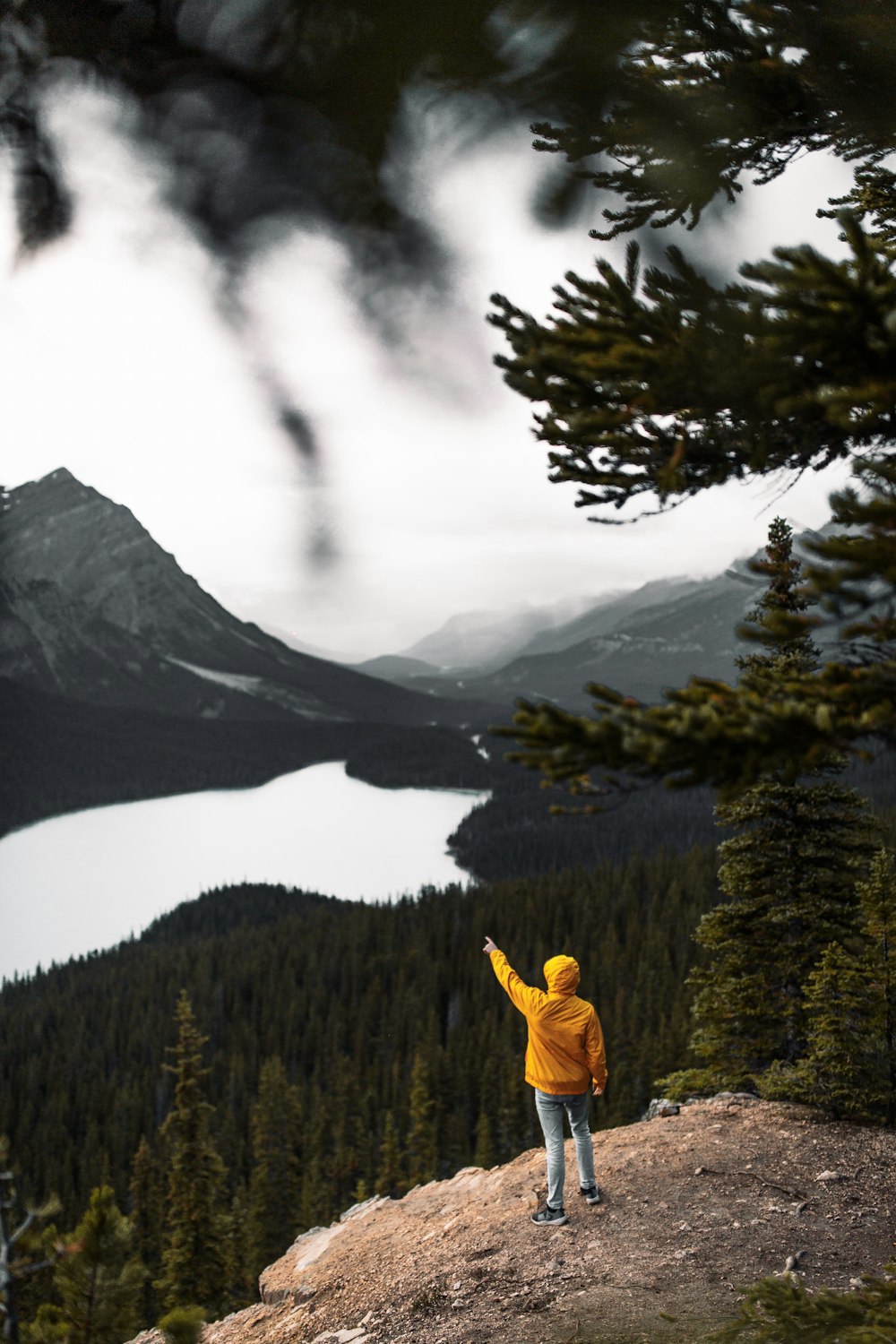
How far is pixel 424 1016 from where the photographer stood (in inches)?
2847

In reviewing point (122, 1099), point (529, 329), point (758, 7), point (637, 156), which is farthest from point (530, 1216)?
point (122, 1099)

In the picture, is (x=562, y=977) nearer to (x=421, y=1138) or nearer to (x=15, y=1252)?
(x=15, y=1252)

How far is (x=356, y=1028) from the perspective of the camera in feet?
248

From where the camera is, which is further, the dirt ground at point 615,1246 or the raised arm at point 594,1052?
the raised arm at point 594,1052

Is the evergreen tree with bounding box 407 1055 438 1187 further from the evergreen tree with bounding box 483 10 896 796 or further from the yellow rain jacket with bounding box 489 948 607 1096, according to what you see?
the evergreen tree with bounding box 483 10 896 796

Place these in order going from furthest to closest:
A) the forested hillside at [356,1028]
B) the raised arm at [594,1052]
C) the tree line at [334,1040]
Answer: the forested hillside at [356,1028] < the tree line at [334,1040] < the raised arm at [594,1052]

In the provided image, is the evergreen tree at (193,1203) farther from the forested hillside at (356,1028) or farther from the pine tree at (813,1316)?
the forested hillside at (356,1028)

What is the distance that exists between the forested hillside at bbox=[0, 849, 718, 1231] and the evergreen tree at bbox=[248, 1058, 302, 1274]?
1.27m

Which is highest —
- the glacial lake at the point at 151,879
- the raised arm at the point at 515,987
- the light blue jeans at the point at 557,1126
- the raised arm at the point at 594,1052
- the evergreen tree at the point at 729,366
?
the evergreen tree at the point at 729,366

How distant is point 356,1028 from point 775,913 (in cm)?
7042

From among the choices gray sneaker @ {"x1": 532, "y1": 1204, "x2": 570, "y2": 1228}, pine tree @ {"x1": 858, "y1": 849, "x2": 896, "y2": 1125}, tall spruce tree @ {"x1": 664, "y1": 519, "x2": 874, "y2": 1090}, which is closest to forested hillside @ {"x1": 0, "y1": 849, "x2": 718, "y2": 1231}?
tall spruce tree @ {"x1": 664, "y1": 519, "x2": 874, "y2": 1090}

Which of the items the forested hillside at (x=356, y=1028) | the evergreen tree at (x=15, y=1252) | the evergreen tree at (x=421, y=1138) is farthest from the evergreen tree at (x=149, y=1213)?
the evergreen tree at (x=15, y=1252)

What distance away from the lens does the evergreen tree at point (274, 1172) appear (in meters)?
40.8

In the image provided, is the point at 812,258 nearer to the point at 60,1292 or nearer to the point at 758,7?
the point at 758,7
